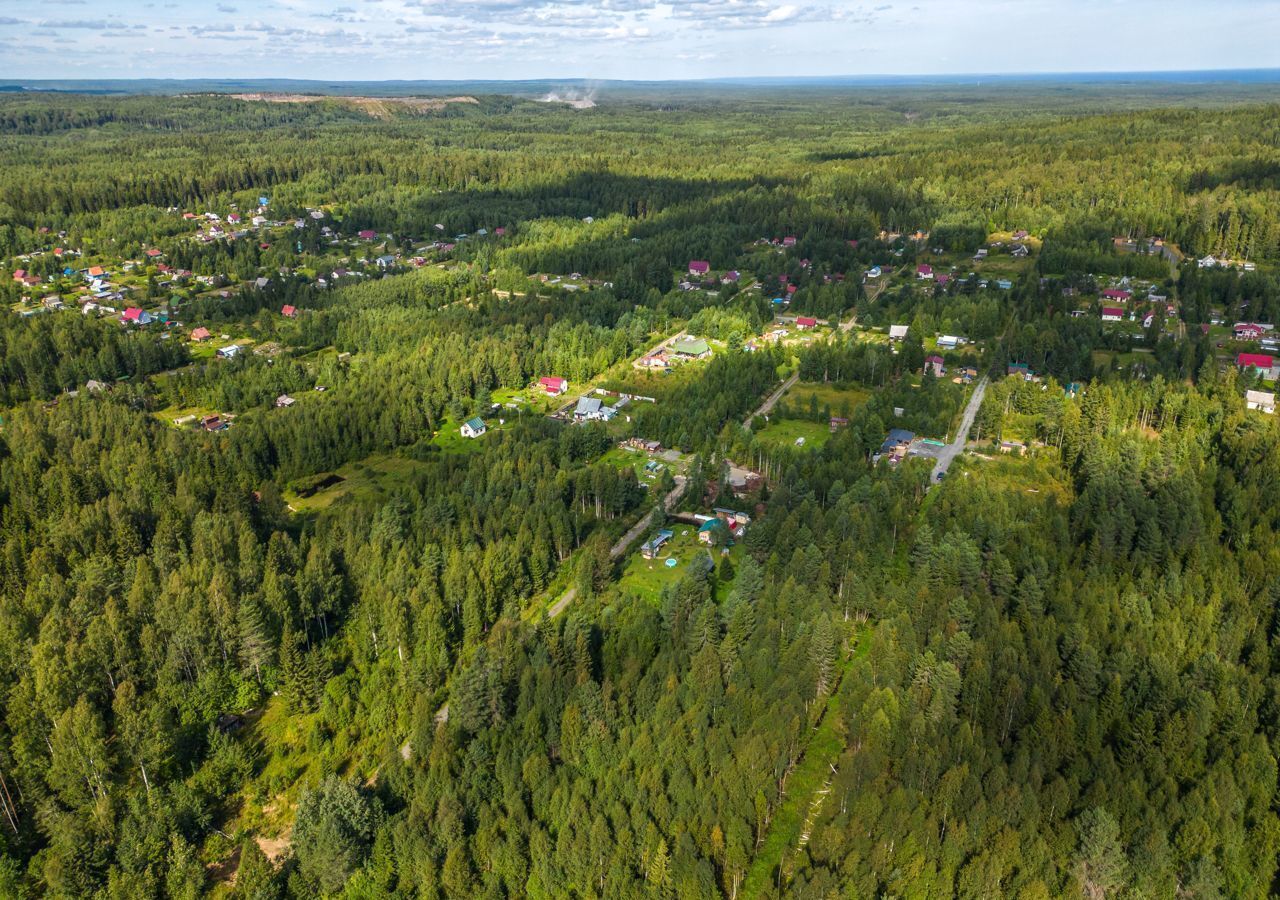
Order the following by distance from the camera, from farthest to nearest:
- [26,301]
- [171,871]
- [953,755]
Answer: [26,301], [953,755], [171,871]

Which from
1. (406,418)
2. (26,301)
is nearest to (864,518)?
(406,418)

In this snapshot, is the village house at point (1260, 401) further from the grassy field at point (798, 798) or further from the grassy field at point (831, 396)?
the grassy field at point (798, 798)

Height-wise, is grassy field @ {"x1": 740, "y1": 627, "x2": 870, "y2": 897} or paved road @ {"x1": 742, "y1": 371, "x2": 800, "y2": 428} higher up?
paved road @ {"x1": 742, "y1": 371, "x2": 800, "y2": 428}

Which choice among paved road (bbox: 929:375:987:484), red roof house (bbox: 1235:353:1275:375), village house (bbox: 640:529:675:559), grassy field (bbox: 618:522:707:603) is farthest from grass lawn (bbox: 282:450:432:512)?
red roof house (bbox: 1235:353:1275:375)

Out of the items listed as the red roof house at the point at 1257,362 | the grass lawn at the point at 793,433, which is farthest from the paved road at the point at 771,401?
the red roof house at the point at 1257,362

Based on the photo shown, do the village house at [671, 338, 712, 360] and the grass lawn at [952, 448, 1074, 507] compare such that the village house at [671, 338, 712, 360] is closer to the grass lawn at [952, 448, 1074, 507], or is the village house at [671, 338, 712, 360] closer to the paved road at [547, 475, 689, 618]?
the paved road at [547, 475, 689, 618]

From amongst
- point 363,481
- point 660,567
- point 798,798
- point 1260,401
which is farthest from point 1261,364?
point 363,481

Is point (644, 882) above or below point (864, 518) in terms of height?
below

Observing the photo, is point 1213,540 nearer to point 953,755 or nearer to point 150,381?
point 953,755

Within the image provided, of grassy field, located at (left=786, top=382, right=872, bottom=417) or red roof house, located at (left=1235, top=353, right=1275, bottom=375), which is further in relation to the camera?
red roof house, located at (left=1235, top=353, right=1275, bottom=375)
